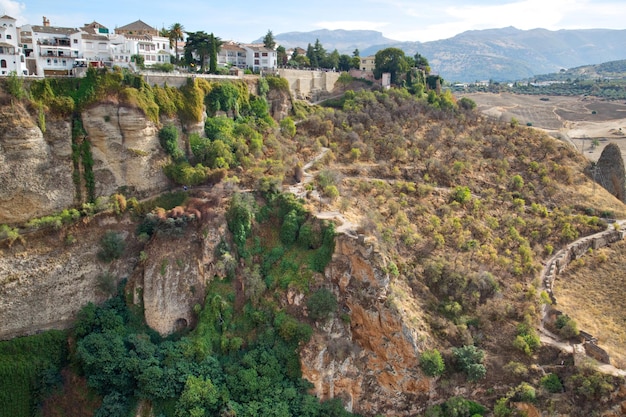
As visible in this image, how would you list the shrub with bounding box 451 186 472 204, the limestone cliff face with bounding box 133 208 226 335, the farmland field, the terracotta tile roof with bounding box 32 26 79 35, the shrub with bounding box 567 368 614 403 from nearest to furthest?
the shrub with bounding box 567 368 614 403 < the limestone cliff face with bounding box 133 208 226 335 < the terracotta tile roof with bounding box 32 26 79 35 < the shrub with bounding box 451 186 472 204 < the farmland field

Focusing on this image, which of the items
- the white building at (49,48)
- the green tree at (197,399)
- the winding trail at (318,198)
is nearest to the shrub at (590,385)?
the winding trail at (318,198)

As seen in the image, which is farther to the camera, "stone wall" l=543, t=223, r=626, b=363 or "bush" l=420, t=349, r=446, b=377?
"stone wall" l=543, t=223, r=626, b=363

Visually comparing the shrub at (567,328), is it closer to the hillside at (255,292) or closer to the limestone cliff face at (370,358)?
the hillside at (255,292)

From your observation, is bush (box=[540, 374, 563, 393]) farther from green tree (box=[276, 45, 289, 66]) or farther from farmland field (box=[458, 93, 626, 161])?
farmland field (box=[458, 93, 626, 161])

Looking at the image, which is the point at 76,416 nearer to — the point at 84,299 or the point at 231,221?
the point at 84,299

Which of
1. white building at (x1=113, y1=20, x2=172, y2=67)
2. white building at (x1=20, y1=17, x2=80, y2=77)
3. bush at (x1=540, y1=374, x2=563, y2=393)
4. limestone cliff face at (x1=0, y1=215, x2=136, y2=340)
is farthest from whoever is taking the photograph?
white building at (x1=113, y1=20, x2=172, y2=67)

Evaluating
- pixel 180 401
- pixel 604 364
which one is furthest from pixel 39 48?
pixel 604 364

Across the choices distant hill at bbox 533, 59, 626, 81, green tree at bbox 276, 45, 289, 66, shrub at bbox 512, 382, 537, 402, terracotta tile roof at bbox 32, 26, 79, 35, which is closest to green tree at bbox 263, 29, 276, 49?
green tree at bbox 276, 45, 289, 66

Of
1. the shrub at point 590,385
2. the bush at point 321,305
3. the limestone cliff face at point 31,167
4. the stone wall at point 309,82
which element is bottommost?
the shrub at point 590,385
